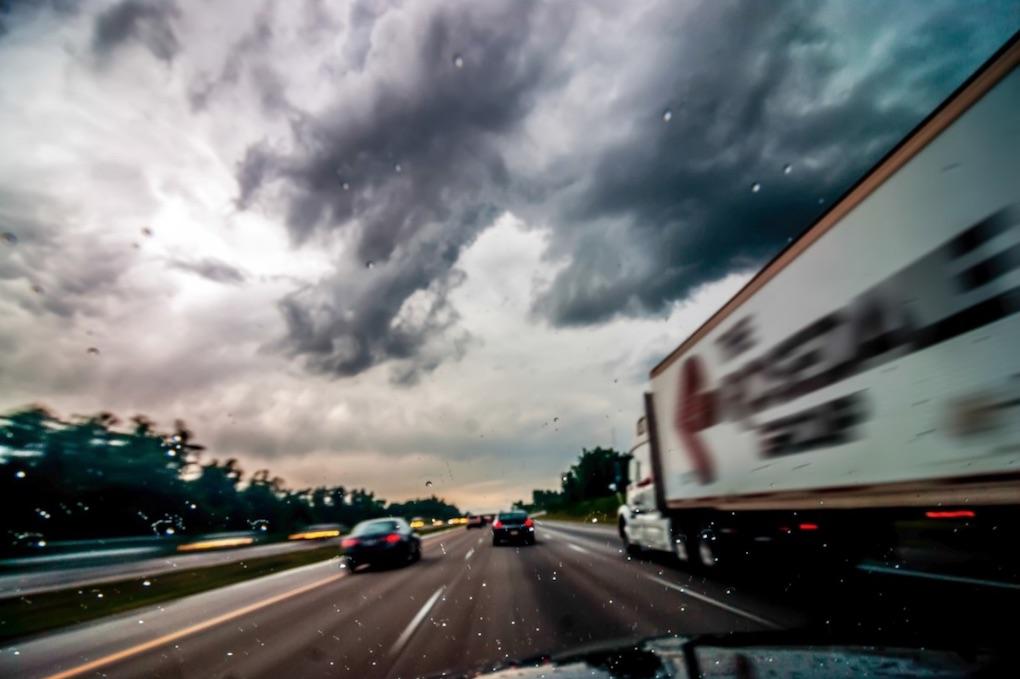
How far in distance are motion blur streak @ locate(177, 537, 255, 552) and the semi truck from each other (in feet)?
120

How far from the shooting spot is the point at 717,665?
3.20m

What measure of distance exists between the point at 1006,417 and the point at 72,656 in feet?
32.6

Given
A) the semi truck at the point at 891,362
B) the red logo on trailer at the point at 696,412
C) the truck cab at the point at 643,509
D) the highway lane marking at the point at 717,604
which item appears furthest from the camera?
the truck cab at the point at 643,509

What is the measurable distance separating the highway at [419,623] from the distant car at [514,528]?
14705mm

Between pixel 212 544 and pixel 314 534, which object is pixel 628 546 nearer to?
pixel 212 544

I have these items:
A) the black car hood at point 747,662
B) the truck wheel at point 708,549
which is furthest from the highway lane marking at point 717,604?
the black car hood at point 747,662

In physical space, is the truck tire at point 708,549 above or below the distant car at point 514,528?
below

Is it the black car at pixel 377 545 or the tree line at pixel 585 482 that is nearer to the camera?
the black car at pixel 377 545

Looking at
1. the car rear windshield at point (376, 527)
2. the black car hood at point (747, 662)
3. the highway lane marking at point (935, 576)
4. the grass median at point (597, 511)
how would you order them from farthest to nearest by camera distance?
the grass median at point (597, 511), the car rear windshield at point (376, 527), the highway lane marking at point (935, 576), the black car hood at point (747, 662)

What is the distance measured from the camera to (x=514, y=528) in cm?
2838

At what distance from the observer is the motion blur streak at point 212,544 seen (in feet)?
127

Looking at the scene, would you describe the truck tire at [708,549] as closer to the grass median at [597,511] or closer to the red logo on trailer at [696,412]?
the red logo on trailer at [696,412]

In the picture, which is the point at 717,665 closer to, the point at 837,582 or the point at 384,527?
the point at 837,582

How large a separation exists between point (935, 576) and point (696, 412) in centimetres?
407
